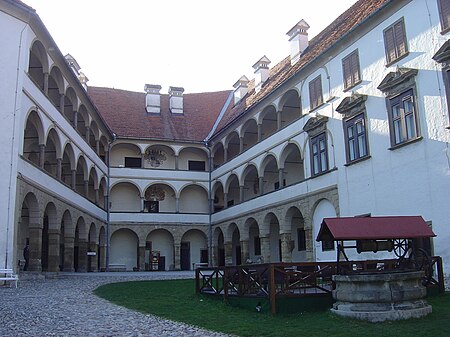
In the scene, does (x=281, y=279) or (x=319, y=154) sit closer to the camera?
(x=281, y=279)

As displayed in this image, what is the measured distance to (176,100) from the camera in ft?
138

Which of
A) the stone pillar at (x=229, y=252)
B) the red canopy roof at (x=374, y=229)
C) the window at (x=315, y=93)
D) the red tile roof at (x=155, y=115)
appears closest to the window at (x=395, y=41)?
the window at (x=315, y=93)

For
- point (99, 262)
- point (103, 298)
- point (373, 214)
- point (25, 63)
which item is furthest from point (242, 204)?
point (103, 298)

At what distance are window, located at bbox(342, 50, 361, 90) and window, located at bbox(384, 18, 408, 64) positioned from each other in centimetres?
187

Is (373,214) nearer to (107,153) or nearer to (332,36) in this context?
(332,36)

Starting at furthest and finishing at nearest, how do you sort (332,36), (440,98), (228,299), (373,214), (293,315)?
(332,36) → (373,214) → (440,98) → (228,299) → (293,315)

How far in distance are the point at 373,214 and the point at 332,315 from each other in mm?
10516

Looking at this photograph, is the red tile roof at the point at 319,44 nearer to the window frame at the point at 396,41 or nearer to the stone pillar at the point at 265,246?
the window frame at the point at 396,41

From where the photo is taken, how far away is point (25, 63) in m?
20.6

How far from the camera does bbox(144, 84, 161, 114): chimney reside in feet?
135

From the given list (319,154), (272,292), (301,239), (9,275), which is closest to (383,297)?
(272,292)

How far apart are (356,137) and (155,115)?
22689 mm

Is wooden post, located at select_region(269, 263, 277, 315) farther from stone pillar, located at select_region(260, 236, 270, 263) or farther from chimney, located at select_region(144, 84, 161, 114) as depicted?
chimney, located at select_region(144, 84, 161, 114)

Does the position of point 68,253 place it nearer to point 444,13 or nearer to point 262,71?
point 262,71
